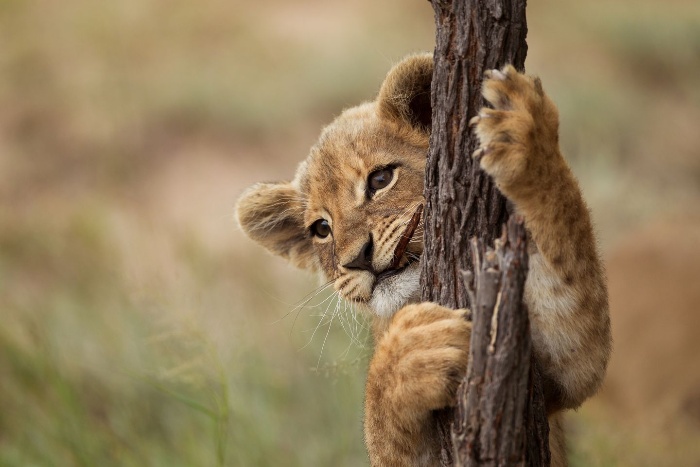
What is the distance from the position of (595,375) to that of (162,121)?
14.7 metres

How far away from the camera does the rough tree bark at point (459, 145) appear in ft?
9.18

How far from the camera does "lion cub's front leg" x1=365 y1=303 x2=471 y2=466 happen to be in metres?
2.93

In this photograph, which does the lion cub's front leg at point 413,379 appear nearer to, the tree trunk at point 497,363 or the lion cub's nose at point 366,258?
the tree trunk at point 497,363

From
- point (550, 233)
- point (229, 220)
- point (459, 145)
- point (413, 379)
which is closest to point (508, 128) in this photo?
point (459, 145)

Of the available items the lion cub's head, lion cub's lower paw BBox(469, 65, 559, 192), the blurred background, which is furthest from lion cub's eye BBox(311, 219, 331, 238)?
lion cub's lower paw BBox(469, 65, 559, 192)

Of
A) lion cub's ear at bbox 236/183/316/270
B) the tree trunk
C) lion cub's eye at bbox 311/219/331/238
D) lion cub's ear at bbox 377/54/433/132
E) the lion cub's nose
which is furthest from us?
lion cub's ear at bbox 236/183/316/270

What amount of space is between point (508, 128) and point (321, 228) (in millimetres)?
1587

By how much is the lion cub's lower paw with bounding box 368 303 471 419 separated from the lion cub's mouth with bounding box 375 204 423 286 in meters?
0.39

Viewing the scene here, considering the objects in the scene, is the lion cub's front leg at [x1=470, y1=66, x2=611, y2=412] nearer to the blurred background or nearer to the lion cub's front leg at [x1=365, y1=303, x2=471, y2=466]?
the lion cub's front leg at [x1=365, y1=303, x2=471, y2=466]

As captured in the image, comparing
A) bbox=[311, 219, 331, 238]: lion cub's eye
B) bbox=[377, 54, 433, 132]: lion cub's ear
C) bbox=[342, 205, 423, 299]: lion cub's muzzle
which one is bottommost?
bbox=[342, 205, 423, 299]: lion cub's muzzle

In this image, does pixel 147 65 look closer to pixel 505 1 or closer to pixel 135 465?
pixel 135 465

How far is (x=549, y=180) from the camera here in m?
2.99

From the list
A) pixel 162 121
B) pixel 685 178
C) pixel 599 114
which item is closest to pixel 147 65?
pixel 162 121

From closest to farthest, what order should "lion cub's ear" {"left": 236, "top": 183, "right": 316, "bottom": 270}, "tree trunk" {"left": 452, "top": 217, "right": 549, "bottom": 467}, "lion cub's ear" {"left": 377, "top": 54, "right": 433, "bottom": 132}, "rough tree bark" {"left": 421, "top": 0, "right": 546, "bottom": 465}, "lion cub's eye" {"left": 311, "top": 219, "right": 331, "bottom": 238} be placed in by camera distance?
"tree trunk" {"left": 452, "top": 217, "right": 549, "bottom": 467}, "rough tree bark" {"left": 421, "top": 0, "right": 546, "bottom": 465}, "lion cub's ear" {"left": 377, "top": 54, "right": 433, "bottom": 132}, "lion cub's eye" {"left": 311, "top": 219, "right": 331, "bottom": 238}, "lion cub's ear" {"left": 236, "top": 183, "right": 316, "bottom": 270}
